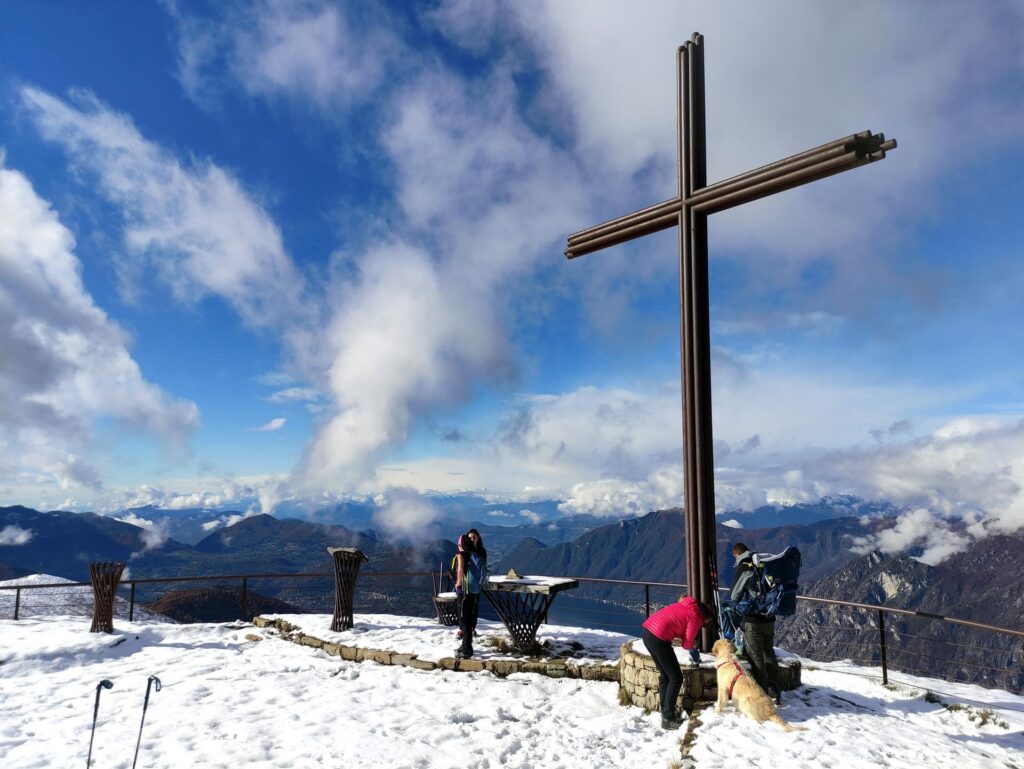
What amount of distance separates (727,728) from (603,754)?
4.86 ft

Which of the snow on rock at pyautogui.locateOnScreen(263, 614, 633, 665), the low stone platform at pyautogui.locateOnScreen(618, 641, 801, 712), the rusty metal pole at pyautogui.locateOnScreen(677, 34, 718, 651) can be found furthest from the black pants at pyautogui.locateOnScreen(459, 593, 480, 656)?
the rusty metal pole at pyautogui.locateOnScreen(677, 34, 718, 651)

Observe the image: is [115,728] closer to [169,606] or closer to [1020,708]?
[1020,708]

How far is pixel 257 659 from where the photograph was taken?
11562 mm

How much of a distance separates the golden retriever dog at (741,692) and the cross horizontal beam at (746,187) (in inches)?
260

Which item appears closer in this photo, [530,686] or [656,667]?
[656,667]

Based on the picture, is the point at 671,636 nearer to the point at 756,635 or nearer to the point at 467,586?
the point at 756,635

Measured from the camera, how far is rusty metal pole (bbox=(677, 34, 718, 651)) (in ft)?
31.2

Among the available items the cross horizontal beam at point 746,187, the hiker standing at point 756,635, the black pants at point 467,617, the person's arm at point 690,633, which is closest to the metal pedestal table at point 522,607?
the black pants at point 467,617

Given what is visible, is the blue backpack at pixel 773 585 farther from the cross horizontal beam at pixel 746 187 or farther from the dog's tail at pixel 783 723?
the cross horizontal beam at pixel 746 187

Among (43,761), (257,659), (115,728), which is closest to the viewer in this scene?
(43,761)

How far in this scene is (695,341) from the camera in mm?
9992

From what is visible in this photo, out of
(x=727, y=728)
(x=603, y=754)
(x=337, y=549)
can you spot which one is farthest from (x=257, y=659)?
(x=727, y=728)

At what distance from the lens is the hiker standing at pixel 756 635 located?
8.17 meters

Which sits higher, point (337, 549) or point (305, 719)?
point (337, 549)
